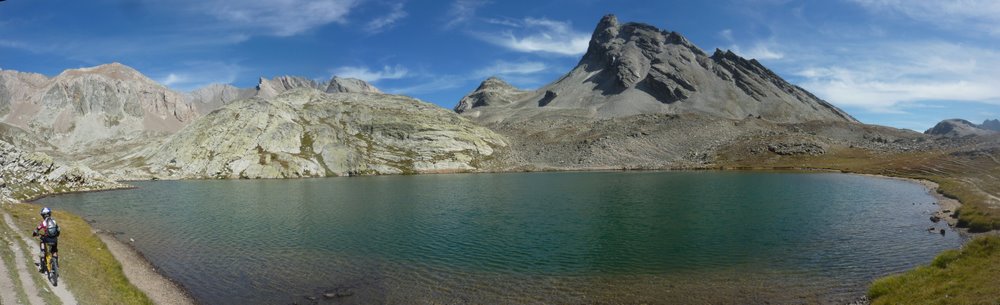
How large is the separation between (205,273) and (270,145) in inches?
6552

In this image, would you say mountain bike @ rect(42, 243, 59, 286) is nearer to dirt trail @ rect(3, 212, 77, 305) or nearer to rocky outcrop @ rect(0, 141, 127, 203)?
dirt trail @ rect(3, 212, 77, 305)

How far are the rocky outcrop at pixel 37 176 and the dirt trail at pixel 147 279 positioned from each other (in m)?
49.6

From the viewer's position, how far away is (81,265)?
33.9 meters

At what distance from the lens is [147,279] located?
3625cm

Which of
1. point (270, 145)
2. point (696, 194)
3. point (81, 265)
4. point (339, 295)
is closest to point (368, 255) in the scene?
point (339, 295)

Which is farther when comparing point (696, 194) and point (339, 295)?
point (696, 194)

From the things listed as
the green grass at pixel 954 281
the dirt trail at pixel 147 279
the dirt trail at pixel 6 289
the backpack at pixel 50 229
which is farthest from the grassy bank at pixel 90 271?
the green grass at pixel 954 281

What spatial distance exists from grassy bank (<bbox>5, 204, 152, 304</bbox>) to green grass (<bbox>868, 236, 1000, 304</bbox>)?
1647 inches

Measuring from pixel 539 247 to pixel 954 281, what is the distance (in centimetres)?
2828

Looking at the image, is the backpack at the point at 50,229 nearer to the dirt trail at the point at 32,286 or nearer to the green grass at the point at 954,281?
the dirt trail at the point at 32,286

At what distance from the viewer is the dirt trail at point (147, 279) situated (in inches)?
1267

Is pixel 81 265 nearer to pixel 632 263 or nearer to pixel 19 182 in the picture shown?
pixel 632 263

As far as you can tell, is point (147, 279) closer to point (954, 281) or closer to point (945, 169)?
point (954, 281)

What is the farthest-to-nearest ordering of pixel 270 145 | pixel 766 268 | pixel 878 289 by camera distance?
pixel 270 145 < pixel 766 268 < pixel 878 289
